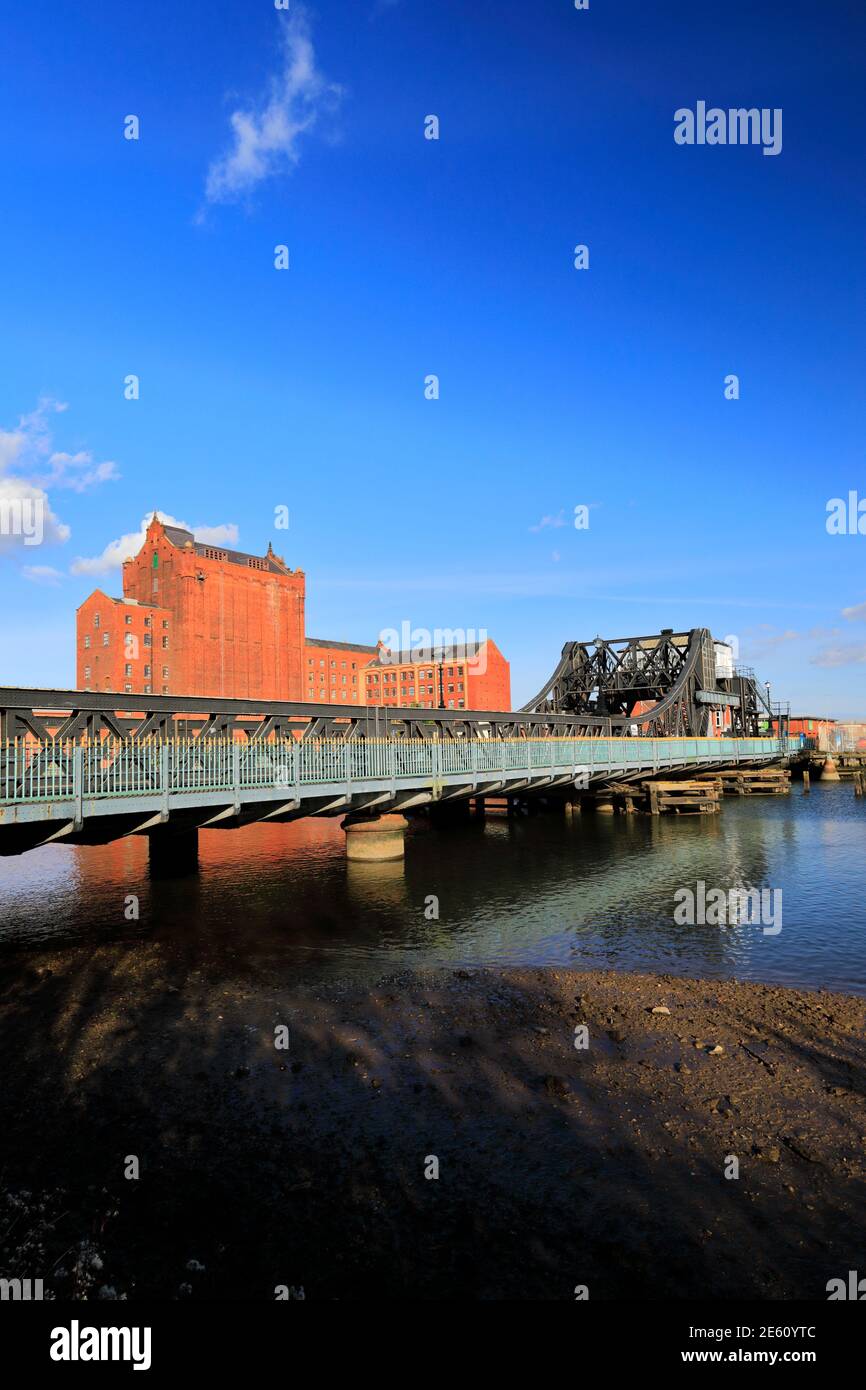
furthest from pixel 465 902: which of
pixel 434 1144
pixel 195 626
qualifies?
pixel 195 626

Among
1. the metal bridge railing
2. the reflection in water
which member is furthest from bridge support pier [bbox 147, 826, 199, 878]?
the metal bridge railing

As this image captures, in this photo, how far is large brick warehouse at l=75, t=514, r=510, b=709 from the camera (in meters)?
98.9

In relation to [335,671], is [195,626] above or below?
above

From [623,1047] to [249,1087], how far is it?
5904 millimetres

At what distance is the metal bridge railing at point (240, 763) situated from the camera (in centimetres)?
1611

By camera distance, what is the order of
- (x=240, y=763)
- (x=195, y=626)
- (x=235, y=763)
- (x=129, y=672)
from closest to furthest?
(x=235, y=763) → (x=240, y=763) → (x=129, y=672) → (x=195, y=626)

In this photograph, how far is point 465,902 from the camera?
80.6 ft

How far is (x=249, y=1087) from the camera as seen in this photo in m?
10.6

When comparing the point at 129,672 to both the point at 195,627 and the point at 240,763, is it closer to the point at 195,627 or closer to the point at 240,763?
the point at 195,627

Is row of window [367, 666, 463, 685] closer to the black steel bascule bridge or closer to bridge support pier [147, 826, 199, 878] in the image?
the black steel bascule bridge

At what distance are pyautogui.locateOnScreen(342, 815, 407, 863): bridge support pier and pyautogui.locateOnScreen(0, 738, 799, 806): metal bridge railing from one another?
390cm

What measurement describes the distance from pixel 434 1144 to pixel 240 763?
13.1m
